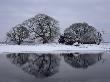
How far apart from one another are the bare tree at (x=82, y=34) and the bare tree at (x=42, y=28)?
407 inches

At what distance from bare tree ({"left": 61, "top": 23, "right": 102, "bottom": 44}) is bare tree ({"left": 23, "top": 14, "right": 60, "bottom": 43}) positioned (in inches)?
407

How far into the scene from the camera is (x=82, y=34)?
280ft

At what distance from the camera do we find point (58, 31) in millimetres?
72938

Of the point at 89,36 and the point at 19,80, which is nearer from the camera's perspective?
the point at 19,80

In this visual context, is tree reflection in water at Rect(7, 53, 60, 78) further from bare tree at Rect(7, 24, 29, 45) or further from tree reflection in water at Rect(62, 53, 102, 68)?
bare tree at Rect(7, 24, 29, 45)

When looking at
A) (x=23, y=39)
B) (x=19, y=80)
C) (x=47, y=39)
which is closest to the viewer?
(x=19, y=80)

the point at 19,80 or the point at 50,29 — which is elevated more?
the point at 50,29

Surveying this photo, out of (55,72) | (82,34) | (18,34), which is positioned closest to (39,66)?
(55,72)

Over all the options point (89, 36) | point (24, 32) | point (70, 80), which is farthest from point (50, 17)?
point (70, 80)

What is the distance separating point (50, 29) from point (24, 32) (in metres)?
9.49

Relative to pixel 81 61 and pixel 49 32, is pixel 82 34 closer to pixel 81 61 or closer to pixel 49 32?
pixel 49 32

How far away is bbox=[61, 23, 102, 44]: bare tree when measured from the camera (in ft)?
269

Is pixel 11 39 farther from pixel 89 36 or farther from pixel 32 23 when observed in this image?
A: pixel 89 36

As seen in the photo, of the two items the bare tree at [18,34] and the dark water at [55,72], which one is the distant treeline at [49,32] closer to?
the bare tree at [18,34]
